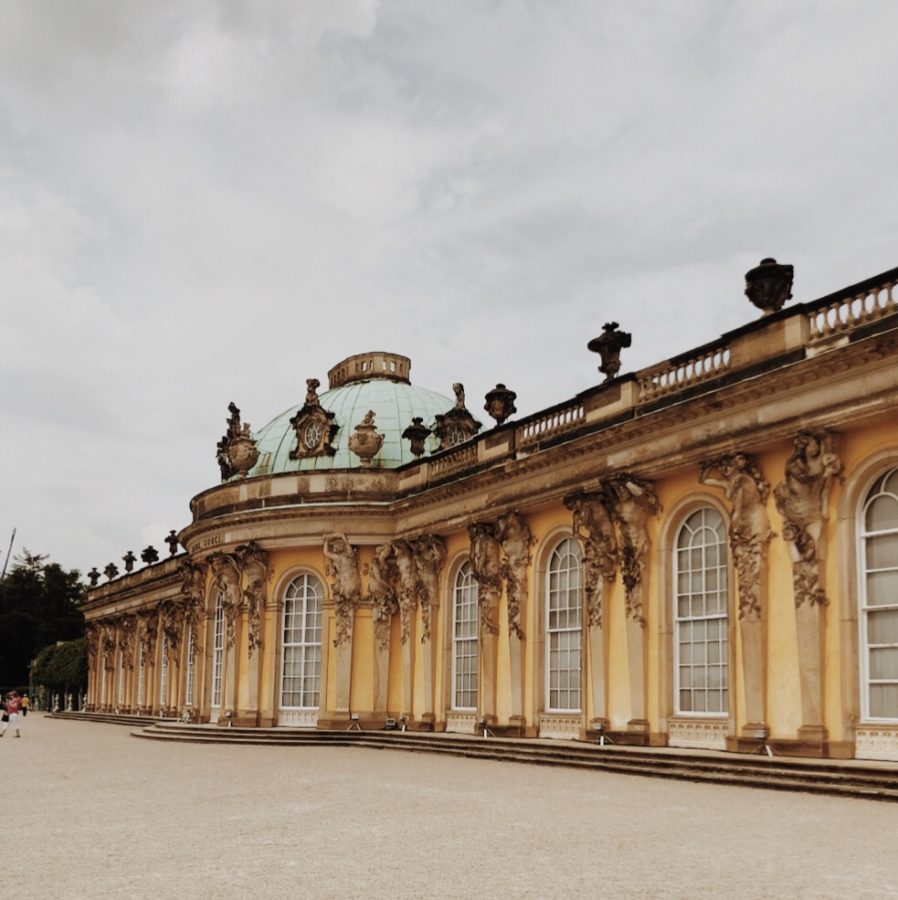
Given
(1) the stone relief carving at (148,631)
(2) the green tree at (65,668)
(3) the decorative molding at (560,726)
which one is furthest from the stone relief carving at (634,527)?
(2) the green tree at (65,668)

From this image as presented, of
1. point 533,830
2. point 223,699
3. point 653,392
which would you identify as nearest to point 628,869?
point 533,830

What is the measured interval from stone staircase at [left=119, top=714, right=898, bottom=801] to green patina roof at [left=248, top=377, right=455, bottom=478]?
7504 mm

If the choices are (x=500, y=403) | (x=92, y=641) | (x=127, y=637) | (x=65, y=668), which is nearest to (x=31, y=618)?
(x=65, y=668)

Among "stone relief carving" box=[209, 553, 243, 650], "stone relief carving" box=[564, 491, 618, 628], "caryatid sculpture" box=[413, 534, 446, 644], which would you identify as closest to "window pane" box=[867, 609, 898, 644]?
"stone relief carving" box=[564, 491, 618, 628]

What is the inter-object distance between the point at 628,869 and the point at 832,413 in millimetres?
9549

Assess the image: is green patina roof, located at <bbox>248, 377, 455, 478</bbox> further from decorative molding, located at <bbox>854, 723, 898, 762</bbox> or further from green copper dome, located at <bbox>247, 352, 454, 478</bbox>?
decorative molding, located at <bbox>854, 723, 898, 762</bbox>

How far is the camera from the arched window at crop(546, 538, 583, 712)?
74.3 ft

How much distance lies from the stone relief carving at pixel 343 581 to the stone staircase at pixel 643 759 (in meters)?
2.75

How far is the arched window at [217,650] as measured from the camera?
1296 inches

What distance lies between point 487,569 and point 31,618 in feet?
224

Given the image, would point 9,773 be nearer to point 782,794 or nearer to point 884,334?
point 782,794

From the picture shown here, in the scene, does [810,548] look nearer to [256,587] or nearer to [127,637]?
[256,587]

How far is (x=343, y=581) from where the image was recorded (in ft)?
96.1

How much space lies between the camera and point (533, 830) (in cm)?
1103
